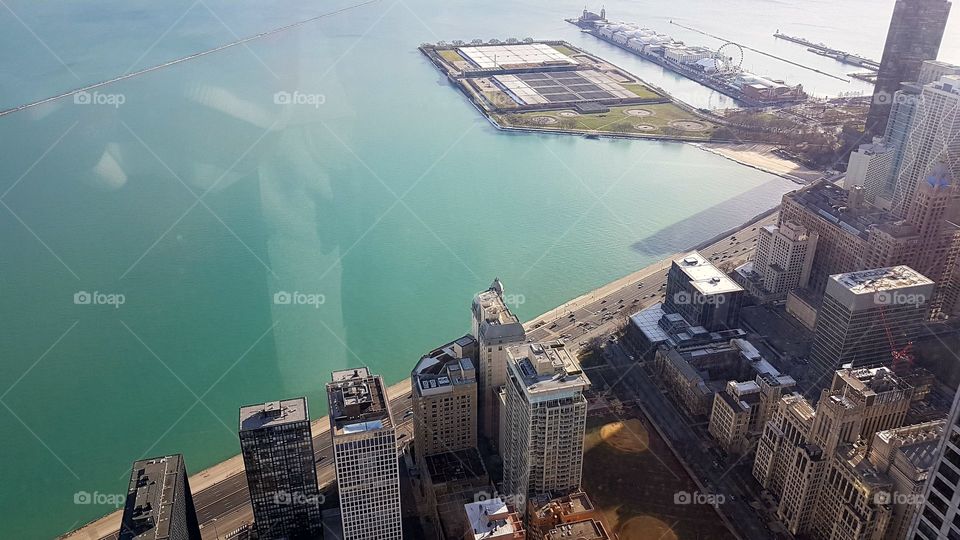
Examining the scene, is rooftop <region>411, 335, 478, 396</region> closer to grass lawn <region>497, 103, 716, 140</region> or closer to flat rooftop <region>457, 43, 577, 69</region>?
grass lawn <region>497, 103, 716, 140</region>

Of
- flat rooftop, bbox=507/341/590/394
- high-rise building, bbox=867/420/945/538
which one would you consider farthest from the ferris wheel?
flat rooftop, bbox=507/341/590/394

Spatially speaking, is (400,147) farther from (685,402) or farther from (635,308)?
(685,402)

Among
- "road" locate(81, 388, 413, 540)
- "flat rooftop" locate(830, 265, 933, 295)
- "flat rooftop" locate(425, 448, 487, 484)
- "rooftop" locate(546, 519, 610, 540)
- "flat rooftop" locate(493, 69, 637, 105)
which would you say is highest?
"flat rooftop" locate(493, 69, 637, 105)

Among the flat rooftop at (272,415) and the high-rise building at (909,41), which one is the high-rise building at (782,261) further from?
the high-rise building at (909,41)

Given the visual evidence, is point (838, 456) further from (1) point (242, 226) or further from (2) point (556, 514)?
(1) point (242, 226)

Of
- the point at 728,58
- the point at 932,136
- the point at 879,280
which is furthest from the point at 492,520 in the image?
the point at 728,58

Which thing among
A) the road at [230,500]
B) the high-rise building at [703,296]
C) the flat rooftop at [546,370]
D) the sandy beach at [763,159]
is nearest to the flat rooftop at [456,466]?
the road at [230,500]
